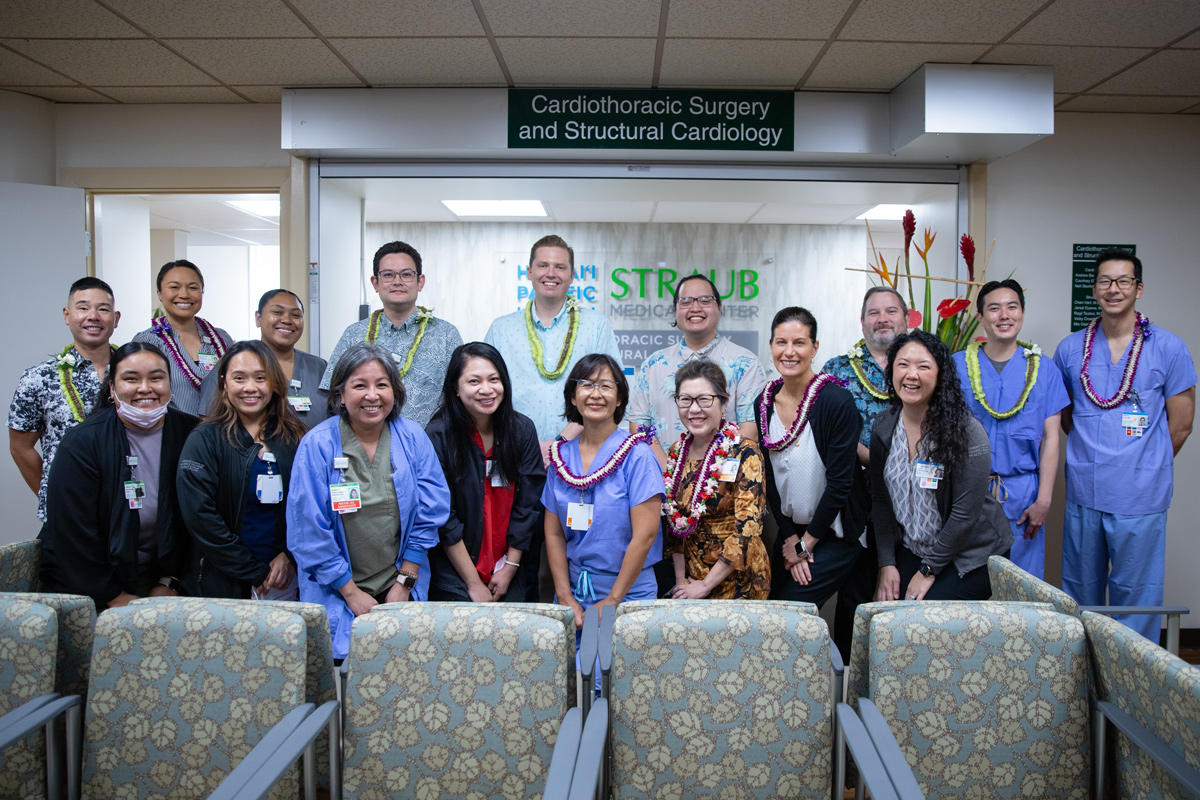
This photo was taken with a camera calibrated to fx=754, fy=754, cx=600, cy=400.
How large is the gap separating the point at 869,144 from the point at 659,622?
10.8 ft

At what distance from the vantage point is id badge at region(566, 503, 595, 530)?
2686 millimetres

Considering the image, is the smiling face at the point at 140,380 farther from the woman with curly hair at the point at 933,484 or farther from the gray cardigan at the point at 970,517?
the gray cardigan at the point at 970,517

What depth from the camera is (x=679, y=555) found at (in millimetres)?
2873

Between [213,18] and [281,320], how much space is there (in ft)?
4.41

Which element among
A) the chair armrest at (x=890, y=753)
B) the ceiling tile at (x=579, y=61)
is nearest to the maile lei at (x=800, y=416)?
the chair armrest at (x=890, y=753)

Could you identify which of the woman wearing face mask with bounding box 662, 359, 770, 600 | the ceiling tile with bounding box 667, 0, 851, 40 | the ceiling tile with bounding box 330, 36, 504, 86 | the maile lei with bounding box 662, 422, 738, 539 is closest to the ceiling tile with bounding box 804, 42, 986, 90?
the ceiling tile with bounding box 667, 0, 851, 40

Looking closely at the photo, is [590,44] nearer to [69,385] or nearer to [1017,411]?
[1017,411]

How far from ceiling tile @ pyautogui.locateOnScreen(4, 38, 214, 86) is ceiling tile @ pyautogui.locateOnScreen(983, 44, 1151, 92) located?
4.03 m

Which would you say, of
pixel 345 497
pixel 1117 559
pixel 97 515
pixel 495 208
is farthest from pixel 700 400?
pixel 495 208

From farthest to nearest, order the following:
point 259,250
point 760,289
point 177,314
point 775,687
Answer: point 259,250
point 760,289
point 177,314
point 775,687

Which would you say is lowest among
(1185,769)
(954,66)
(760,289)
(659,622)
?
(1185,769)

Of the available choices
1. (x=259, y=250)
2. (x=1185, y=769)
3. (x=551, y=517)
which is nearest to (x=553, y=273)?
(x=551, y=517)

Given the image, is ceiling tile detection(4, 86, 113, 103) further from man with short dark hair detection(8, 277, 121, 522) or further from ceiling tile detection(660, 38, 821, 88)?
ceiling tile detection(660, 38, 821, 88)

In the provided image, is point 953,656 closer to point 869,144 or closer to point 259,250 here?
point 869,144
